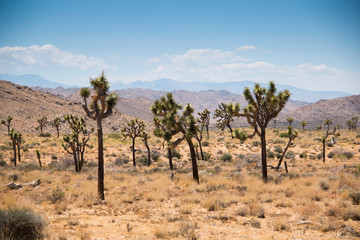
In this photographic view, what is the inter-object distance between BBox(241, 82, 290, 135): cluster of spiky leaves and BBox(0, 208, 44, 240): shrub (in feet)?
43.0

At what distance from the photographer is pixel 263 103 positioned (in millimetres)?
15602

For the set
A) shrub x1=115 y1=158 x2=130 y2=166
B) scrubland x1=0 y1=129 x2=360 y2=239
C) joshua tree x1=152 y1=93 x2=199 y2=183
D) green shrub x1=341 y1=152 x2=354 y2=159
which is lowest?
shrub x1=115 y1=158 x2=130 y2=166

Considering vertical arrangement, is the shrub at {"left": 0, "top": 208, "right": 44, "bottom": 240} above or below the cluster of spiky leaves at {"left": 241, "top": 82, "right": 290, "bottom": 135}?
below

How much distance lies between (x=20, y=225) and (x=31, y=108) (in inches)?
4365

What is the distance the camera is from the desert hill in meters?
84.3

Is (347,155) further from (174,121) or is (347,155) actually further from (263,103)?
(174,121)

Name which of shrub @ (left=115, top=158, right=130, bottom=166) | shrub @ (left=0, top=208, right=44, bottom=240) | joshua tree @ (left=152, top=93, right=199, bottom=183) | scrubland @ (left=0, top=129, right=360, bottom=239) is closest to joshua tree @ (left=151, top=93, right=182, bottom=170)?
joshua tree @ (left=152, top=93, right=199, bottom=183)

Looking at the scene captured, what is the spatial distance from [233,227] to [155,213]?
365 cm

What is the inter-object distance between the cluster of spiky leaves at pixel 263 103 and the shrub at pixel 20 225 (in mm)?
13099

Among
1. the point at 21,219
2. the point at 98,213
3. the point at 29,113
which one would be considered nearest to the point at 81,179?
the point at 98,213

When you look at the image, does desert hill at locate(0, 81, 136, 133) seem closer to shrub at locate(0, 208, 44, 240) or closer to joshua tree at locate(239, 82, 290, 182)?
joshua tree at locate(239, 82, 290, 182)

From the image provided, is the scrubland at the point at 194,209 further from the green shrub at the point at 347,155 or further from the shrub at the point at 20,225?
the green shrub at the point at 347,155

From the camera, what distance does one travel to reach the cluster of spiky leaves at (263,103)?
15211mm

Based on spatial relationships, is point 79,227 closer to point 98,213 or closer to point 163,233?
point 98,213
